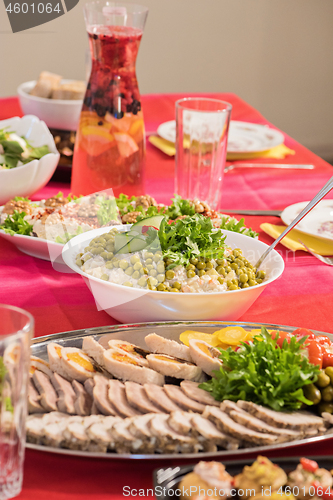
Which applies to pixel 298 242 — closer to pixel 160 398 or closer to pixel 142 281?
pixel 142 281

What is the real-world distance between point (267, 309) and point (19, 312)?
0.93 metres

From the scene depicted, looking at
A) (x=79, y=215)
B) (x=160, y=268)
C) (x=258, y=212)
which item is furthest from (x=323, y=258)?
(x=79, y=215)

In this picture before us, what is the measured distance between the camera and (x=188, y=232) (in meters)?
1.48

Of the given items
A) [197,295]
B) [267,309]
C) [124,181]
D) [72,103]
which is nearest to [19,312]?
[197,295]

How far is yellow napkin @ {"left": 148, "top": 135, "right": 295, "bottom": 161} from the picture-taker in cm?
291

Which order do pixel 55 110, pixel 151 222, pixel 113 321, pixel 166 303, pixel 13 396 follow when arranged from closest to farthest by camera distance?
pixel 13 396
pixel 166 303
pixel 113 321
pixel 151 222
pixel 55 110

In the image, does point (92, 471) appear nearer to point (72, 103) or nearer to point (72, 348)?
point (72, 348)

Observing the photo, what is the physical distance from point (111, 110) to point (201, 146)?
40 cm

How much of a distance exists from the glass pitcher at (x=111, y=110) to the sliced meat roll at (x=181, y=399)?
123 cm

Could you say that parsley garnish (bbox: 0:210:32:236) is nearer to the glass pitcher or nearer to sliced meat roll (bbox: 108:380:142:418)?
the glass pitcher

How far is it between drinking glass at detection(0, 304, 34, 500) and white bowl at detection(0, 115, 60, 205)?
1331 millimetres

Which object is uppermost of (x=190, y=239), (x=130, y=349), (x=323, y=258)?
(x=190, y=239)

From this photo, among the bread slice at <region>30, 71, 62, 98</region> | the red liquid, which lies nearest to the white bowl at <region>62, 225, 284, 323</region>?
the red liquid

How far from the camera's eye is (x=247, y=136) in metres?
3.15
